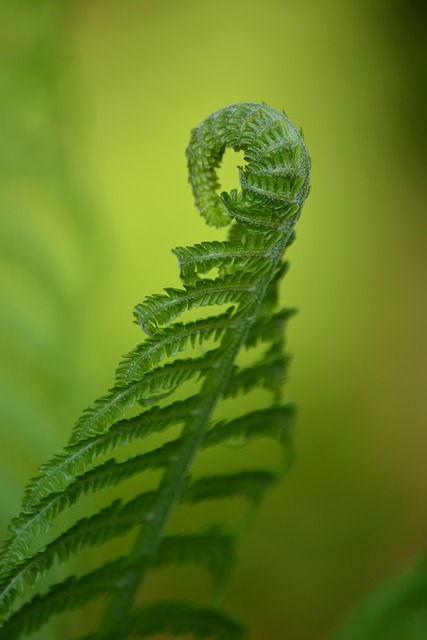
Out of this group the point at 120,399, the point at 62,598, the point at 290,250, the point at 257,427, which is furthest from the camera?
the point at 290,250

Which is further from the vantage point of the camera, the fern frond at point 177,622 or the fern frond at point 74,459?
the fern frond at point 177,622

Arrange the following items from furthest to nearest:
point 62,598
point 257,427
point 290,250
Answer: point 290,250 < point 257,427 < point 62,598

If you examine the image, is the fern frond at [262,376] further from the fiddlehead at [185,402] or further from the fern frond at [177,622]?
the fern frond at [177,622]

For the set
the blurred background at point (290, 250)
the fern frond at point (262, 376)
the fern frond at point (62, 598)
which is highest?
the blurred background at point (290, 250)

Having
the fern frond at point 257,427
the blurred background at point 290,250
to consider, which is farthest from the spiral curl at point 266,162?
the blurred background at point 290,250

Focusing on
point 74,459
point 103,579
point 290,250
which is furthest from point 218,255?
point 290,250

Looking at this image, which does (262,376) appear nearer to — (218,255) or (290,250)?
(218,255)

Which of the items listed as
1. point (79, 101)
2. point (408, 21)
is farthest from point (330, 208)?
point (79, 101)
